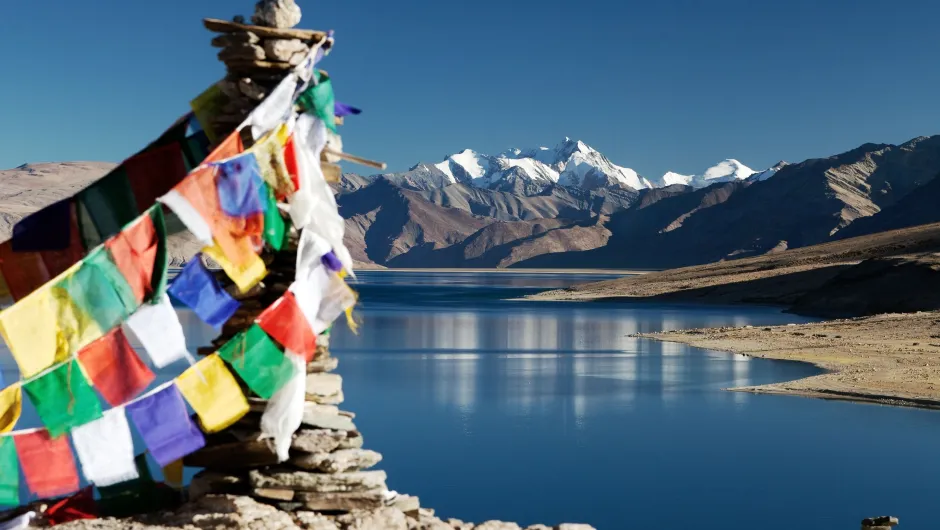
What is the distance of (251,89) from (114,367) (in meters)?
3.42

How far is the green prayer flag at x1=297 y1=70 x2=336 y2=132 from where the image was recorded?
10.9 m

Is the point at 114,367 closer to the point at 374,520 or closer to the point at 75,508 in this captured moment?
the point at 75,508

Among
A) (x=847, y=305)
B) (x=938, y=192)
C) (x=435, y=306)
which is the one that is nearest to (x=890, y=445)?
(x=847, y=305)

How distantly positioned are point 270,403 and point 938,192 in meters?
180

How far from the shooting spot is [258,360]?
977cm

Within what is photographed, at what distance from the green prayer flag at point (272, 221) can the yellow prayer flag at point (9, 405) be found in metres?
2.64

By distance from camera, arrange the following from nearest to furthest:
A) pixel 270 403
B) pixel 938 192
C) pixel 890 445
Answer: pixel 270 403
pixel 890 445
pixel 938 192

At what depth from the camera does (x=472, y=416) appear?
29.6m

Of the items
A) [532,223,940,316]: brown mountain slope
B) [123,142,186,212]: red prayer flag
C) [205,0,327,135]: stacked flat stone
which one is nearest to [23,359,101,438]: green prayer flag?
[123,142,186,212]: red prayer flag

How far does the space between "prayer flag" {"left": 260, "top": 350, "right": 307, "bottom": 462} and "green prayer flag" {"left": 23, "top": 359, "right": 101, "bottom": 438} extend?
1662 mm

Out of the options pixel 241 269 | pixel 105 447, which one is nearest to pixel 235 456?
pixel 105 447

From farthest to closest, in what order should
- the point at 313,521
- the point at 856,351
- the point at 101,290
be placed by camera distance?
the point at 856,351
the point at 313,521
the point at 101,290

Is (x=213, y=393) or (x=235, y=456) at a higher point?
(x=213, y=393)

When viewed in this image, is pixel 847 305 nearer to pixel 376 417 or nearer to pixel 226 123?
pixel 376 417
